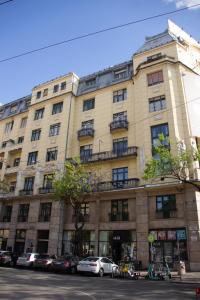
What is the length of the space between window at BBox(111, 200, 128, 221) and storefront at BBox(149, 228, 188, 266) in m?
3.50

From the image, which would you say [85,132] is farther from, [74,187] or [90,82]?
[74,187]

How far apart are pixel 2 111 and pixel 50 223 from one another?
81.9 ft

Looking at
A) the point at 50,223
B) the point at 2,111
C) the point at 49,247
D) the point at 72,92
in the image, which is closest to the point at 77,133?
the point at 72,92

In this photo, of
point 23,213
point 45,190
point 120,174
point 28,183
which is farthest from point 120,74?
point 23,213

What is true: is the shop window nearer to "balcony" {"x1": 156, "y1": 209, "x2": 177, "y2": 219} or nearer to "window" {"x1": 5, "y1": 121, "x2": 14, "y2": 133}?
"balcony" {"x1": 156, "y1": 209, "x2": 177, "y2": 219}

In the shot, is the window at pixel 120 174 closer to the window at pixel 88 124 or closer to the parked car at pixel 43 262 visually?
the window at pixel 88 124

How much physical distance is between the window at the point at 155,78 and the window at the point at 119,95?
3759mm

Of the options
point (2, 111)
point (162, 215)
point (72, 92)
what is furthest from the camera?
point (2, 111)

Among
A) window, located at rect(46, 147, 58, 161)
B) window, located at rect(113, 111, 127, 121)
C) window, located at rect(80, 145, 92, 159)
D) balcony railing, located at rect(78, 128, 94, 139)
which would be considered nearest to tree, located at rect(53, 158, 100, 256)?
window, located at rect(80, 145, 92, 159)

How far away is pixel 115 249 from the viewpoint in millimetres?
27625

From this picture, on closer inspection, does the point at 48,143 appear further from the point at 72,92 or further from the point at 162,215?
the point at 162,215

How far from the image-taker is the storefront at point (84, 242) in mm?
28780

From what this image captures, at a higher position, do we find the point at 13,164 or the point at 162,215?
the point at 13,164

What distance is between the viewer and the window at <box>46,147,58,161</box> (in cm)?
3478
